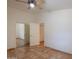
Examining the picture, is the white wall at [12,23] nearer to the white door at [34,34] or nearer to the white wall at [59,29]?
the white door at [34,34]

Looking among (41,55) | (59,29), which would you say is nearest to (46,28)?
(59,29)

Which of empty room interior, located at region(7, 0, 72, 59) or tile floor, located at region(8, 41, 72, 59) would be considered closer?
tile floor, located at region(8, 41, 72, 59)

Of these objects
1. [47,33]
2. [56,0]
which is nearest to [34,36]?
[47,33]

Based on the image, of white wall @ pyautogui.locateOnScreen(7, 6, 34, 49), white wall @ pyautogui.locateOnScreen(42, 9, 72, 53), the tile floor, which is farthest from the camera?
white wall @ pyautogui.locateOnScreen(7, 6, 34, 49)

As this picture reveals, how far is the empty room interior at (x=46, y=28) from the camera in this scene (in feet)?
17.4

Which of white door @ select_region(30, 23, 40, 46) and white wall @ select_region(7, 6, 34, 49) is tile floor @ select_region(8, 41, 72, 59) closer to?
white wall @ select_region(7, 6, 34, 49)

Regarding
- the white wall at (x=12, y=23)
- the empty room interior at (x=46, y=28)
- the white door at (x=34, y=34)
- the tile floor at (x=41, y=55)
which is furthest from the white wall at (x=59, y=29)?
the white wall at (x=12, y=23)

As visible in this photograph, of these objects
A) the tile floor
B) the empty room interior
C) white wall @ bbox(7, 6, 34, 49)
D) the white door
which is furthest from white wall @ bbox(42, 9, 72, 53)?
white wall @ bbox(7, 6, 34, 49)

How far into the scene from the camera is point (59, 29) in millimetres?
6207

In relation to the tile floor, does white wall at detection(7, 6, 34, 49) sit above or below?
above

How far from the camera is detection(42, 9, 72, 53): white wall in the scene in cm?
558

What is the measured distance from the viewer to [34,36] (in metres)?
8.12
